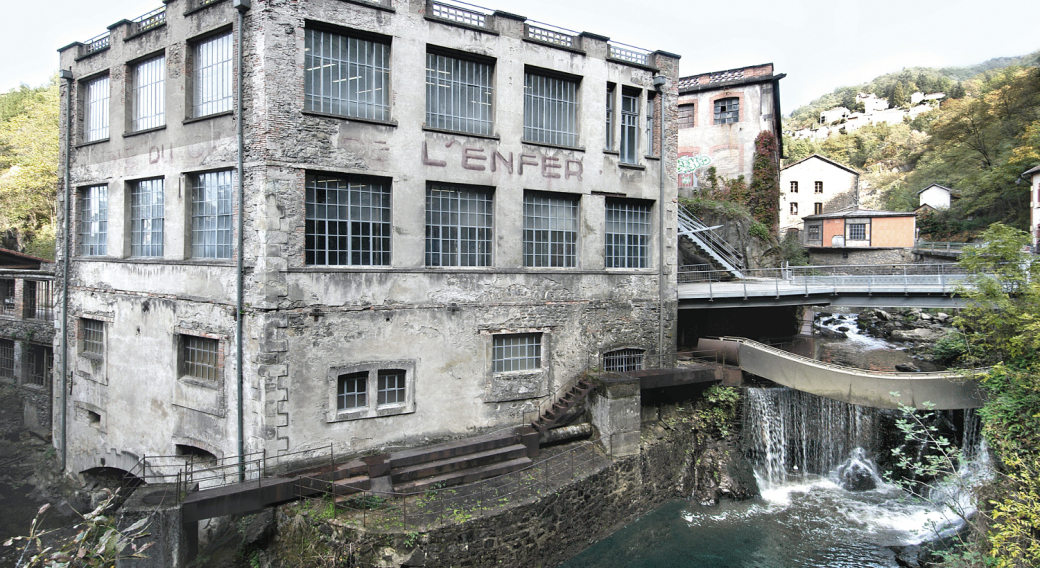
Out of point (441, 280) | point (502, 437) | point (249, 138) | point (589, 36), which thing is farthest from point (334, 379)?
point (589, 36)

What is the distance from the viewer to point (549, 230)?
15430 millimetres

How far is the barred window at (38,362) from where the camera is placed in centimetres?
1911

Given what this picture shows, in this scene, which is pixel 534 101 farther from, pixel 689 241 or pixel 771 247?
pixel 771 247

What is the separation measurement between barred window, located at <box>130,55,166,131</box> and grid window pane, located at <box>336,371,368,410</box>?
8176 mm

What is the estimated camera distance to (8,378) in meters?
19.9

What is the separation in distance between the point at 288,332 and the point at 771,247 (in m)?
25.8

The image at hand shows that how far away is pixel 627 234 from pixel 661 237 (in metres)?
1.13

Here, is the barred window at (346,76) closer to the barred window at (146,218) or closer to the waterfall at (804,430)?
the barred window at (146,218)

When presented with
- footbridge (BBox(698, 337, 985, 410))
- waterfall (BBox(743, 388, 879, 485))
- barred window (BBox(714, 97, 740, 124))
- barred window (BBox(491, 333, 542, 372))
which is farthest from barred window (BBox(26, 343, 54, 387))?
barred window (BBox(714, 97, 740, 124))

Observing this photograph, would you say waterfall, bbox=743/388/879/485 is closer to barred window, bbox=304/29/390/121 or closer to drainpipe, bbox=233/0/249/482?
barred window, bbox=304/29/390/121

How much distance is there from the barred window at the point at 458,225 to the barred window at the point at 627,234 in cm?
395

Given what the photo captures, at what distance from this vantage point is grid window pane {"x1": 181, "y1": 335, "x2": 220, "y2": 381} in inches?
504

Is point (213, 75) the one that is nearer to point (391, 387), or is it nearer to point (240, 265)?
point (240, 265)

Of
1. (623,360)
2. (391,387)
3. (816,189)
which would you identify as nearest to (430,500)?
(391,387)
